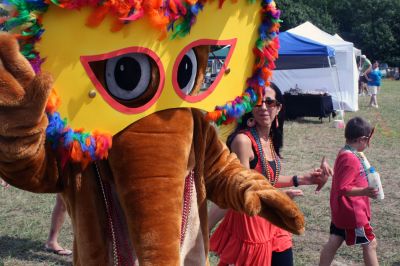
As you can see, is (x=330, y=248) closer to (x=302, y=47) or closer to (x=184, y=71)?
(x=184, y=71)

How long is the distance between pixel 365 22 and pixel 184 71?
163 ft

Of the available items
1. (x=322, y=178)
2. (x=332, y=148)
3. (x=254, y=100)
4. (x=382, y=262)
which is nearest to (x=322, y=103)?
(x=332, y=148)

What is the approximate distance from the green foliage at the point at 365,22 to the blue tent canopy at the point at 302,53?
90.3 ft

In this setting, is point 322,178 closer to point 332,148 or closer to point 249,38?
point 249,38

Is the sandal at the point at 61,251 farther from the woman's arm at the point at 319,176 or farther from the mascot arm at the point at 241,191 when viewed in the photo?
the mascot arm at the point at 241,191

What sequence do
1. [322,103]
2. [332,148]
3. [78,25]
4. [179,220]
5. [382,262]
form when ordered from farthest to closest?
[322,103] → [332,148] → [382,262] → [179,220] → [78,25]

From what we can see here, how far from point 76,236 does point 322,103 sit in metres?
11.2

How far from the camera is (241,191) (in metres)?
2.03

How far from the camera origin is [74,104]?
1655 millimetres

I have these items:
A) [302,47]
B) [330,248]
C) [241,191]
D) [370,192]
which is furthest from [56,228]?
[302,47]

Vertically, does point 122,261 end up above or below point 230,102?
below

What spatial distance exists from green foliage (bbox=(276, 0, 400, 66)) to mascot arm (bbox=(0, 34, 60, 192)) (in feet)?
134

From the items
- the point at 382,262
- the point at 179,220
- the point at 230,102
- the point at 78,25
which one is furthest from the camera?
the point at 382,262

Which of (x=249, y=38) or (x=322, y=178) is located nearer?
(x=249, y=38)
